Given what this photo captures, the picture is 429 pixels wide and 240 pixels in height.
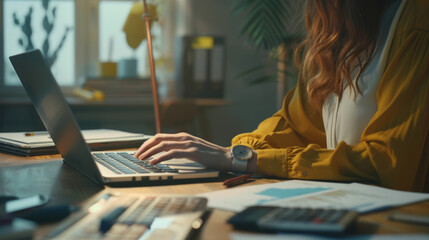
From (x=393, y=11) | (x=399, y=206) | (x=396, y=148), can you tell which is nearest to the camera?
(x=399, y=206)

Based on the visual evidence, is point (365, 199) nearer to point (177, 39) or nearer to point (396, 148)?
point (396, 148)

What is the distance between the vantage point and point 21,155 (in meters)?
1.27

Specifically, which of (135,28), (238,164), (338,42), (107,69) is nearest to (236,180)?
(238,164)

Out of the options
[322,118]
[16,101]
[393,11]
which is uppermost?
[393,11]

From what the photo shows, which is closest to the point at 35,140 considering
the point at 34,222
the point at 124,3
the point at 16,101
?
the point at 34,222

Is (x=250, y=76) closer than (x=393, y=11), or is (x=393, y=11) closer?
(x=393, y=11)

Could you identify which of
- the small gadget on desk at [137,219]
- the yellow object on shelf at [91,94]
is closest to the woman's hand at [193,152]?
the small gadget on desk at [137,219]

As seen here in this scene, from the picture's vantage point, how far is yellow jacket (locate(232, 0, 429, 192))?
962mm

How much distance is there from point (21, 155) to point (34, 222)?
29.1 inches

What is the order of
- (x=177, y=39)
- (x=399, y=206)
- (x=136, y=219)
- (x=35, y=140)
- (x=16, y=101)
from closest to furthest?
(x=136, y=219)
(x=399, y=206)
(x=35, y=140)
(x=16, y=101)
(x=177, y=39)

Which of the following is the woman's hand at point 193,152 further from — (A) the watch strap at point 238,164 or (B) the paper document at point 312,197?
(B) the paper document at point 312,197

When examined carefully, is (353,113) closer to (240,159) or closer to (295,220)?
(240,159)

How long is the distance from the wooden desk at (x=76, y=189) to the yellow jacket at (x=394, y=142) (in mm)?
83

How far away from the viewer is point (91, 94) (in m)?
3.23
